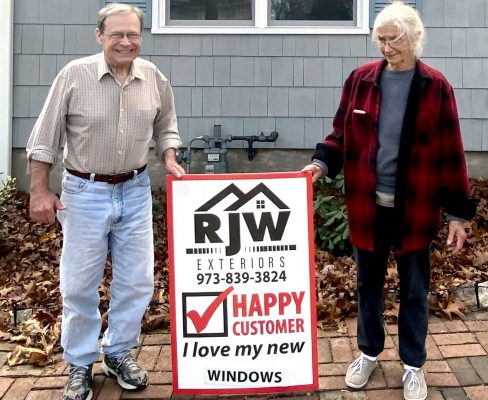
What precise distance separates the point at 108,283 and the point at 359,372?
7.00 feet

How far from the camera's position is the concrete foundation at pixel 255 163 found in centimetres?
655

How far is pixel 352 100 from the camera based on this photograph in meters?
2.88

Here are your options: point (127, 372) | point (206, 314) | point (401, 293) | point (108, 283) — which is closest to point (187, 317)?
point (206, 314)

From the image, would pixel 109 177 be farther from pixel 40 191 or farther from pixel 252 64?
pixel 252 64

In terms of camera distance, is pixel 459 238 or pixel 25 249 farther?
pixel 25 249

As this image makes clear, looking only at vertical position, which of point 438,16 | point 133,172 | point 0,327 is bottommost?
point 0,327

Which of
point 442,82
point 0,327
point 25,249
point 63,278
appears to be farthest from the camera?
point 25,249

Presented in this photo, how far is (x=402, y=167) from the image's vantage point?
2.75m

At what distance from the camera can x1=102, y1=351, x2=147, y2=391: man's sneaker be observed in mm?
3105

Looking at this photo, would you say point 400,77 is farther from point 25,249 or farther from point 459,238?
point 25,249

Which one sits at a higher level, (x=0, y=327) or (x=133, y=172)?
(x=133, y=172)

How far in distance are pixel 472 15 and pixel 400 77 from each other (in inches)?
161

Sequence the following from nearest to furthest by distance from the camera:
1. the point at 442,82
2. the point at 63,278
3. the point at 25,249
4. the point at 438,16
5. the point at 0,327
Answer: the point at 442,82 → the point at 63,278 → the point at 0,327 → the point at 25,249 → the point at 438,16

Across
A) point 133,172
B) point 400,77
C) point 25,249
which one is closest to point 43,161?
point 133,172
